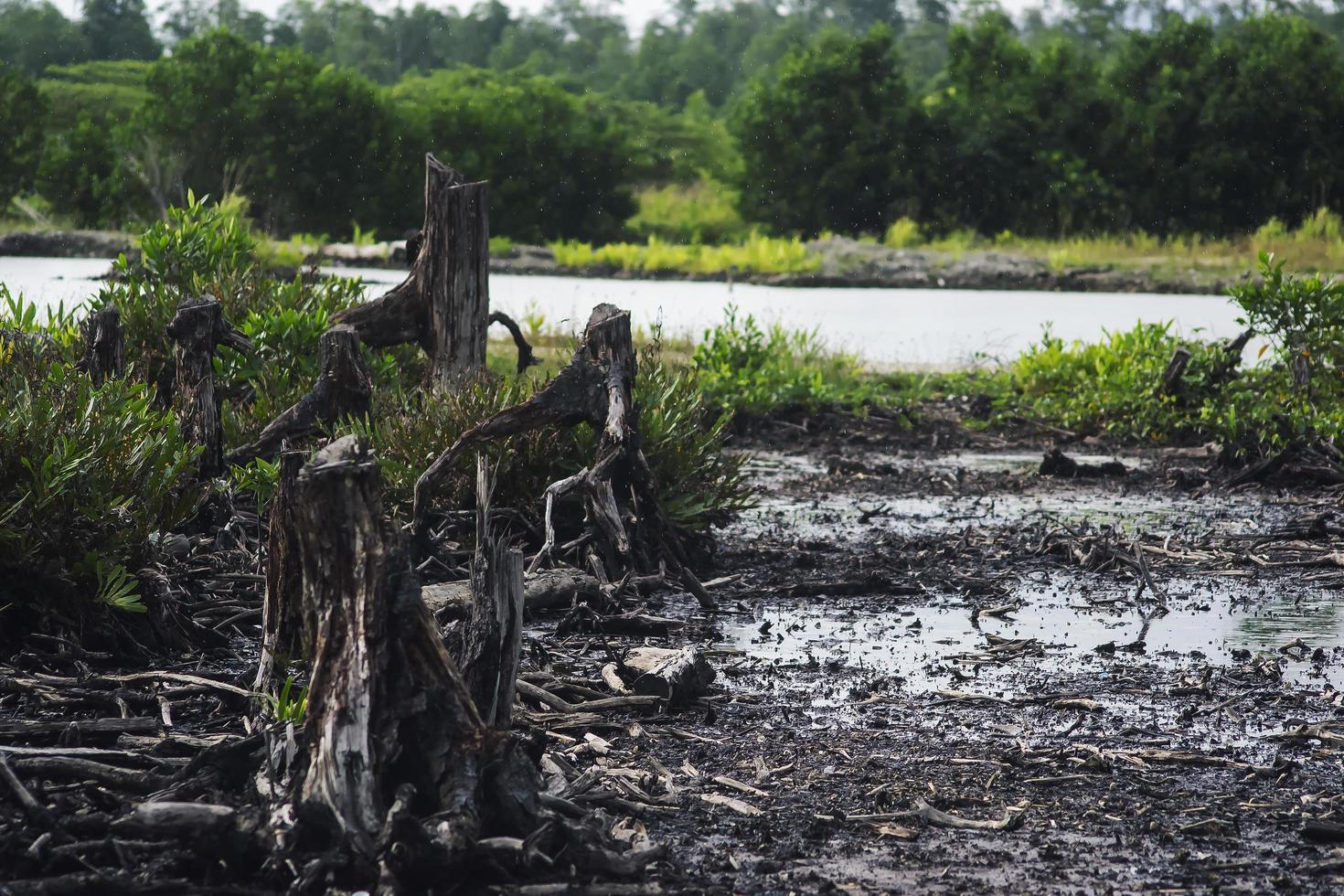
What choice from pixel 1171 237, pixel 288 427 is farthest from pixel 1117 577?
pixel 1171 237

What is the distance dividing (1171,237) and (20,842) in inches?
1484

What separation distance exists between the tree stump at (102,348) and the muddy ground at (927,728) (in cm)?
206

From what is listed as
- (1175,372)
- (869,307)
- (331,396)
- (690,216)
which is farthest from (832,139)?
(331,396)

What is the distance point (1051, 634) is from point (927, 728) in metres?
1.86

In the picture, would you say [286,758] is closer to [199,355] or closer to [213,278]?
[199,355]

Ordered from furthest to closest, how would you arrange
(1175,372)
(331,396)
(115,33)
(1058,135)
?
(115,33), (1058,135), (1175,372), (331,396)

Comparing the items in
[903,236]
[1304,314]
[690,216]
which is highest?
[690,216]

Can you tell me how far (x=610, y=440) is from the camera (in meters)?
7.34

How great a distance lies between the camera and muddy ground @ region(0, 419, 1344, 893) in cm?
390

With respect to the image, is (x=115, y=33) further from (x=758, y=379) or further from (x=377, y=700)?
(x=377, y=700)

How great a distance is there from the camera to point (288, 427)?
25.8 ft

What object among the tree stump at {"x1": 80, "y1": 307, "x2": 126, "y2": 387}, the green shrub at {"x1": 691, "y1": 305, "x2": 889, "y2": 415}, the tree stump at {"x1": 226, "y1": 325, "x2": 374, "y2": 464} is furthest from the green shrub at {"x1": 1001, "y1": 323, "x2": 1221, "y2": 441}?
the tree stump at {"x1": 80, "y1": 307, "x2": 126, "y2": 387}

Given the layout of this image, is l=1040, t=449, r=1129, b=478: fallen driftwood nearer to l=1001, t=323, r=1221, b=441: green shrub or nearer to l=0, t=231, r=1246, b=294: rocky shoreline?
l=1001, t=323, r=1221, b=441: green shrub

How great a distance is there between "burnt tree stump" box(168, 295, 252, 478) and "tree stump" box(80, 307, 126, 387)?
30cm
